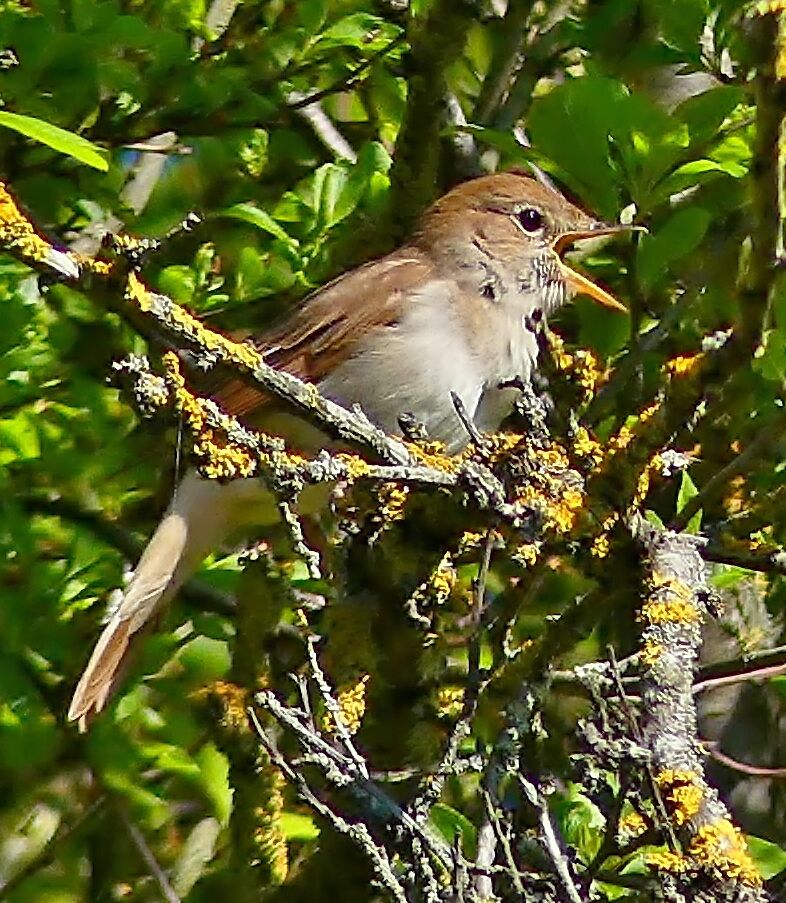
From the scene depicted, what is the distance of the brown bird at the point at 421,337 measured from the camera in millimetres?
3340

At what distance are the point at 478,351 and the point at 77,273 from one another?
202cm

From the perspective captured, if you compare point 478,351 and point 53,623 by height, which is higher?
point 53,623

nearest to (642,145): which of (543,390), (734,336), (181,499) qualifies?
(543,390)

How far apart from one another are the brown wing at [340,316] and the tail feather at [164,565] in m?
0.29

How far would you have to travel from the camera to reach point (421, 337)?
12.3ft

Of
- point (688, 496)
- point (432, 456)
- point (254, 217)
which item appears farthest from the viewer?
point (254, 217)

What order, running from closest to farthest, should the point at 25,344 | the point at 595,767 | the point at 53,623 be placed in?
the point at 595,767
the point at 25,344
the point at 53,623

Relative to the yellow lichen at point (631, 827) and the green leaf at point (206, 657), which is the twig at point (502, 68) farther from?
the yellow lichen at point (631, 827)

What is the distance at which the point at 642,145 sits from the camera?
262 cm

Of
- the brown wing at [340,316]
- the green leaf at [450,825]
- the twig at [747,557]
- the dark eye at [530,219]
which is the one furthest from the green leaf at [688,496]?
the dark eye at [530,219]

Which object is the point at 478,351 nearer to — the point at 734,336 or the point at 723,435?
the point at 723,435

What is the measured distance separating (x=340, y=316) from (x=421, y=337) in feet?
0.68

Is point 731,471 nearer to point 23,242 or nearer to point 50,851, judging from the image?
point 23,242

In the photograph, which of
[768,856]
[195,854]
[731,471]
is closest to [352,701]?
[731,471]
